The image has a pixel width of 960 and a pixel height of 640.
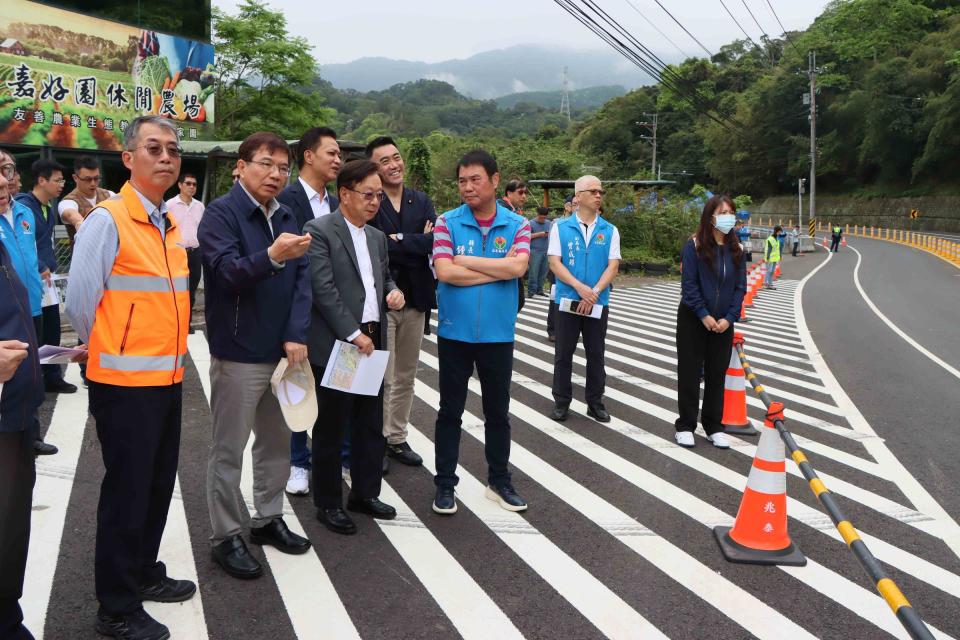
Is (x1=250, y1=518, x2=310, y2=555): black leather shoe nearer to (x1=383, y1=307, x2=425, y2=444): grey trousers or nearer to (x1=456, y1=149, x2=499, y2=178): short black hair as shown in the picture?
(x1=383, y1=307, x2=425, y2=444): grey trousers

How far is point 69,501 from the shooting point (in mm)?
4340

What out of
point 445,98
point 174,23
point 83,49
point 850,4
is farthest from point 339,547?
point 445,98

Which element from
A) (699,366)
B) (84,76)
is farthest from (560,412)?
(84,76)

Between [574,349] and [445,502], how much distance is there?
257cm

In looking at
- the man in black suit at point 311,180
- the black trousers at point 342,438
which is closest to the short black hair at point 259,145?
the man in black suit at point 311,180

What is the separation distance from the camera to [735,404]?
20.4 feet

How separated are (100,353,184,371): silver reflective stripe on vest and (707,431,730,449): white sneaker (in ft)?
14.3

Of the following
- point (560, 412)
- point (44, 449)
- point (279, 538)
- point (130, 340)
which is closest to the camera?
point (130, 340)

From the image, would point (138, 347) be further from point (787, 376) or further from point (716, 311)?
point (787, 376)

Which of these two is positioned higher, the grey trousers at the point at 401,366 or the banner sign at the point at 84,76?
the banner sign at the point at 84,76

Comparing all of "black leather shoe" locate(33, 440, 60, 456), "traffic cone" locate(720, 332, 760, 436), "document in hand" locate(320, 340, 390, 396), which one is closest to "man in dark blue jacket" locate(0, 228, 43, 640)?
"document in hand" locate(320, 340, 390, 396)

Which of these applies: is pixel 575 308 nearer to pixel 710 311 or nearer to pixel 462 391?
pixel 710 311

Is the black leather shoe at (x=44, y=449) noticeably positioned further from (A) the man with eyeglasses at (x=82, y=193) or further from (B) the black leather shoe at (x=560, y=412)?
(B) the black leather shoe at (x=560, y=412)

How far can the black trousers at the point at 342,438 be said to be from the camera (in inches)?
156
